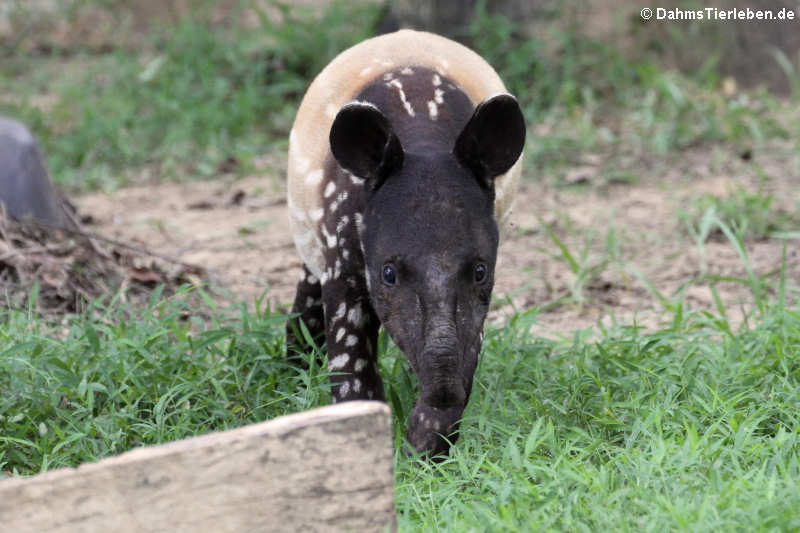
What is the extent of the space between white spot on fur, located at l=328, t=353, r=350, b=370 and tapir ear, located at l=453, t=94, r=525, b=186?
2.59 feet

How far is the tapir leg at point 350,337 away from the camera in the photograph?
4.04 meters

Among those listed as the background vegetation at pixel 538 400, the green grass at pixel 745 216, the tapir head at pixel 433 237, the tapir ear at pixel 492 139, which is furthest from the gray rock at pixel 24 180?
the green grass at pixel 745 216

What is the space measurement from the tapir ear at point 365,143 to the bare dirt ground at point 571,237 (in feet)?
4.40

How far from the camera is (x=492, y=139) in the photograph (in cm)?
379

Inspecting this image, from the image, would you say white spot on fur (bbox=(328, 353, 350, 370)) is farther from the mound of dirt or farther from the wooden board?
the mound of dirt

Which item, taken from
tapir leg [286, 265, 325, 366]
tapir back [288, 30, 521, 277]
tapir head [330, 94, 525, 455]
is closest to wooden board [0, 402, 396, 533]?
tapir head [330, 94, 525, 455]

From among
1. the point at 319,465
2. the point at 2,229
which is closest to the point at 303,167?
the point at 319,465

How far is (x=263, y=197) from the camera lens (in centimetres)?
793

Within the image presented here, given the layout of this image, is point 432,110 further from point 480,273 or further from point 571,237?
point 571,237

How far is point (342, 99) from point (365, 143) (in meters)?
0.62

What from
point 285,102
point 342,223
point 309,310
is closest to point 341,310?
point 342,223

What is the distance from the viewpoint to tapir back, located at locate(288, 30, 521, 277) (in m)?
4.26

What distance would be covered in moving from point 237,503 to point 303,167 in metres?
1.84

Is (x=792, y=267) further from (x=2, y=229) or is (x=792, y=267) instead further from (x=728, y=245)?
(x=2, y=229)
